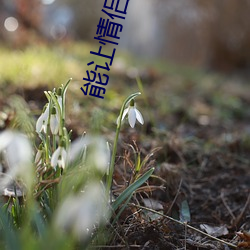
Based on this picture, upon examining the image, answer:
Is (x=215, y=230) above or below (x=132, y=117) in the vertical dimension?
below

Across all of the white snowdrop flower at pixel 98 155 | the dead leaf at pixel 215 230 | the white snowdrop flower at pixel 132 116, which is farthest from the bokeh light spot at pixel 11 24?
the white snowdrop flower at pixel 98 155

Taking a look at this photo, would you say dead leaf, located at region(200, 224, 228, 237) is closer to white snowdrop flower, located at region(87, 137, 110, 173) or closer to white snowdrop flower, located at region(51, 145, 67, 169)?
white snowdrop flower, located at region(87, 137, 110, 173)

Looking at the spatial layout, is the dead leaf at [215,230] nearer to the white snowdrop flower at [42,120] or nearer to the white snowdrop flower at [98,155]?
the white snowdrop flower at [98,155]

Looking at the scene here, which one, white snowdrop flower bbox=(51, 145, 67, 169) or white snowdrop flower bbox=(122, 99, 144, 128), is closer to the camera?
white snowdrop flower bbox=(51, 145, 67, 169)

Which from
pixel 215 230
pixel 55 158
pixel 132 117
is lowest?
pixel 215 230

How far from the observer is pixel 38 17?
7559mm

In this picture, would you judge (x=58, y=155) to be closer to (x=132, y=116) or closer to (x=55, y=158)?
(x=55, y=158)

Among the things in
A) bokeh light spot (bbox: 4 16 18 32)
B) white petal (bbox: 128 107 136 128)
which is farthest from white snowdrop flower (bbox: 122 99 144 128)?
bokeh light spot (bbox: 4 16 18 32)

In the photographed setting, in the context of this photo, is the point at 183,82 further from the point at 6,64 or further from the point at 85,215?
the point at 85,215

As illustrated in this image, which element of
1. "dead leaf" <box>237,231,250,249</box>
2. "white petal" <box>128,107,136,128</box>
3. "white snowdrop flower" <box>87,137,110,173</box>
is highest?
"white petal" <box>128,107,136,128</box>

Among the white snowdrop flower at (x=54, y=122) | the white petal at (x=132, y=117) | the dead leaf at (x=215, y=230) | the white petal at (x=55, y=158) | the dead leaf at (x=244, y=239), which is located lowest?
the dead leaf at (x=215, y=230)

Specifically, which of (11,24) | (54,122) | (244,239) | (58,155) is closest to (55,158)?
(58,155)

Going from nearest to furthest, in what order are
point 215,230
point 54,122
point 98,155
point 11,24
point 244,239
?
point 98,155
point 54,122
point 244,239
point 215,230
point 11,24

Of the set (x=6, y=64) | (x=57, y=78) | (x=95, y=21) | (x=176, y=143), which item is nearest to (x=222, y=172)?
(x=176, y=143)
